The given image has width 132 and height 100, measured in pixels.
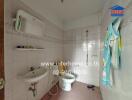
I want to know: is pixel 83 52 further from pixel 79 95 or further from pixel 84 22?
pixel 79 95

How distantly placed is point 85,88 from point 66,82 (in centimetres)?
70

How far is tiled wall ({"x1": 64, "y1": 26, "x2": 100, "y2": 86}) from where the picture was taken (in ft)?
9.56

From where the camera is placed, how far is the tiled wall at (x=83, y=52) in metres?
2.91

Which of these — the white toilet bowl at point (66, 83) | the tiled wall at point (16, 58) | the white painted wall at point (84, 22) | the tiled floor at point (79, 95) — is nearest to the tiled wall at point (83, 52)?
the white painted wall at point (84, 22)

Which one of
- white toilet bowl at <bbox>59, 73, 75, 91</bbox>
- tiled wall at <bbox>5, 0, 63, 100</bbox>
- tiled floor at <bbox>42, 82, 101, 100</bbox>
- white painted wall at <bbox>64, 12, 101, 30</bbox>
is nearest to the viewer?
tiled wall at <bbox>5, 0, 63, 100</bbox>

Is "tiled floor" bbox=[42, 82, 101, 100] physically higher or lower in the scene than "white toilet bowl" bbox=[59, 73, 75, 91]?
lower

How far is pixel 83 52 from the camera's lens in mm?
3156

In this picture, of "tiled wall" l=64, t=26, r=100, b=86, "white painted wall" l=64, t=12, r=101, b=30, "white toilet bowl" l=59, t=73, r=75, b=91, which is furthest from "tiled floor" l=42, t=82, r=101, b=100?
"white painted wall" l=64, t=12, r=101, b=30

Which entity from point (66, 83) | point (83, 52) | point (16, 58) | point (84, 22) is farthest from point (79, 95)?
Result: point (84, 22)

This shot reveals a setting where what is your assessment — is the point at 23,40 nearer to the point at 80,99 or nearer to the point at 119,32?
the point at 119,32

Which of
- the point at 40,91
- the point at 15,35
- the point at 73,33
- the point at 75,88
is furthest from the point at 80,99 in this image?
the point at 73,33

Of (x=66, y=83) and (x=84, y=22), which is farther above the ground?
(x=84, y=22)

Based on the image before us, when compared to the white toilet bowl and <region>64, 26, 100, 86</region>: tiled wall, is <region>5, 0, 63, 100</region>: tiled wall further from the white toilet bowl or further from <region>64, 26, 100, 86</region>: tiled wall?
<region>64, 26, 100, 86</region>: tiled wall

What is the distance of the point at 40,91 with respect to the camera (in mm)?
2152
